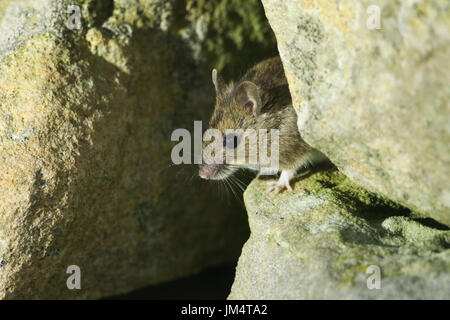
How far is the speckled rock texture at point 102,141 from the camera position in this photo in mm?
4363

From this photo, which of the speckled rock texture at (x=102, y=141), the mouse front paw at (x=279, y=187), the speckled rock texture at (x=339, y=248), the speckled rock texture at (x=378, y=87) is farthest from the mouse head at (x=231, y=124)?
the speckled rock texture at (x=378, y=87)

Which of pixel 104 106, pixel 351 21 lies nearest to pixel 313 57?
pixel 351 21

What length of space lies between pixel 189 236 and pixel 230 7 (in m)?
2.66

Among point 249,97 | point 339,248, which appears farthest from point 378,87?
point 249,97

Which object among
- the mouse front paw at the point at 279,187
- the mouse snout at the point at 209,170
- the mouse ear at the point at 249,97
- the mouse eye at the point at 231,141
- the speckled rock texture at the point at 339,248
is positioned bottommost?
the speckled rock texture at the point at 339,248

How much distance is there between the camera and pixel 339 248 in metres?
3.65

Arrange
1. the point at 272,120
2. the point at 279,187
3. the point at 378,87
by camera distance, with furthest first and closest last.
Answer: the point at 272,120 → the point at 279,187 → the point at 378,87

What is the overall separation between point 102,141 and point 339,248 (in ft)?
7.83

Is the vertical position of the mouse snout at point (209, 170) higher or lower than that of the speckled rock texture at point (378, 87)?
lower

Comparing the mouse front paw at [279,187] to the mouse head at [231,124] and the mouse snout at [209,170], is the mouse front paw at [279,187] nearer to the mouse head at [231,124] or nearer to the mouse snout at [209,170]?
the mouse head at [231,124]

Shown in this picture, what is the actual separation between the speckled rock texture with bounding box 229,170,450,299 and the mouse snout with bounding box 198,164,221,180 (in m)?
0.53

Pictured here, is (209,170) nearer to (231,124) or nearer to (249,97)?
(231,124)

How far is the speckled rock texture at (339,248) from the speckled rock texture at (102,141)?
4.42 ft

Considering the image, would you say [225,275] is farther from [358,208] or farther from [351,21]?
[351,21]
